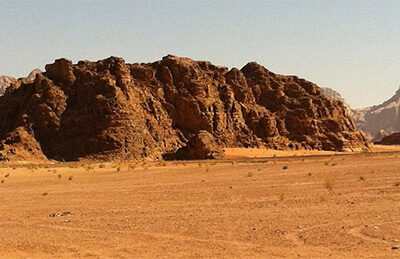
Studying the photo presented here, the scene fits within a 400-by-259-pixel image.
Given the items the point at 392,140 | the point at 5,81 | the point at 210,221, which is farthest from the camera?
the point at 5,81

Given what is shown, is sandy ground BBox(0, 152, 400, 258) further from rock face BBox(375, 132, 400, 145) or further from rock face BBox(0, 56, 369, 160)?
rock face BBox(375, 132, 400, 145)

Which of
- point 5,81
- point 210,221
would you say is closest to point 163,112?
point 210,221

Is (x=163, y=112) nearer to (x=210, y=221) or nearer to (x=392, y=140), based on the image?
(x=210, y=221)

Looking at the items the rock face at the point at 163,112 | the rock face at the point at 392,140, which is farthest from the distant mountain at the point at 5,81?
the rock face at the point at 392,140

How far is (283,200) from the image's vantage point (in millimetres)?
16000

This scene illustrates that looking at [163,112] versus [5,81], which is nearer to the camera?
[163,112]

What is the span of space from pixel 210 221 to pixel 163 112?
1955 inches

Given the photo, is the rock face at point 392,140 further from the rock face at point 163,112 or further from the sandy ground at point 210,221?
the sandy ground at point 210,221

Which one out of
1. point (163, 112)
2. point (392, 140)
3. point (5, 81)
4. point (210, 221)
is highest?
point (5, 81)

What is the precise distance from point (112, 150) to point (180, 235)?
41.3 meters

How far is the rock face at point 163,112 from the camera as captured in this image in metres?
52.7

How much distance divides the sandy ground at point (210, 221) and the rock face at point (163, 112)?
31592 mm

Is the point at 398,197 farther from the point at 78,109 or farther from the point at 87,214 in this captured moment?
the point at 78,109

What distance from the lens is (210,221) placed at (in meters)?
12.7
